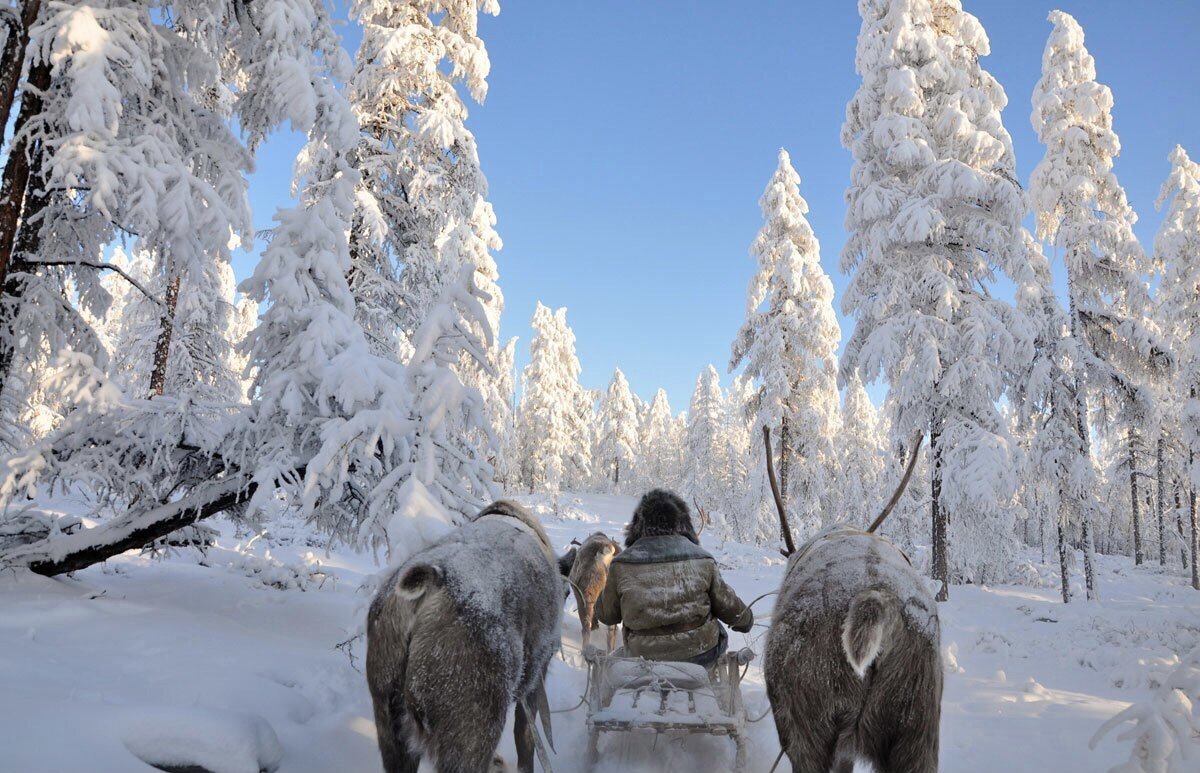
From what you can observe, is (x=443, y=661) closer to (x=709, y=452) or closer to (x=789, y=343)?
(x=789, y=343)

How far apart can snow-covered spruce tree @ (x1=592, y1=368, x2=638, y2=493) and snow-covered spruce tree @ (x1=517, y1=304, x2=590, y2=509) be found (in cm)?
1218

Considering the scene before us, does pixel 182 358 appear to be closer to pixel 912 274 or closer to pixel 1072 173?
pixel 912 274

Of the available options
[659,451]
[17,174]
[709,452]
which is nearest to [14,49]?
[17,174]

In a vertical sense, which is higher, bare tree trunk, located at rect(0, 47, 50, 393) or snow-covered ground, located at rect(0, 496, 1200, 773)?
bare tree trunk, located at rect(0, 47, 50, 393)

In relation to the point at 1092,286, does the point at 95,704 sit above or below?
below

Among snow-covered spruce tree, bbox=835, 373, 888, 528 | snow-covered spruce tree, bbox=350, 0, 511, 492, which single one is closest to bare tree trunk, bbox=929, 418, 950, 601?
snow-covered spruce tree, bbox=350, 0, 511, 492

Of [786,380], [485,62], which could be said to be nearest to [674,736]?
[485,62]

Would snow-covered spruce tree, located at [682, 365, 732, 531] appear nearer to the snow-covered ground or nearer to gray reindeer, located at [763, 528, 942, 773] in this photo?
the snow-covered ground

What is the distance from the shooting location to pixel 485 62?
41.5ft

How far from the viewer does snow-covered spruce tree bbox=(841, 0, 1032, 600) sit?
45.2 feet

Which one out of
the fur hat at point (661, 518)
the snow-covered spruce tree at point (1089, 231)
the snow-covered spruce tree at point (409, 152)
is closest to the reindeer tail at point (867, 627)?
the fur hat at point (661, 518)

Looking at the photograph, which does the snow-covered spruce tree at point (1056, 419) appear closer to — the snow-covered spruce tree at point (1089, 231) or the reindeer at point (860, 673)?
the snow-covered spruce tree at point (1089, 231)

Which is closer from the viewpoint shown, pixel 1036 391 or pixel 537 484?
pixel 1036 391

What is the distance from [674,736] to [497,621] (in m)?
2.58
